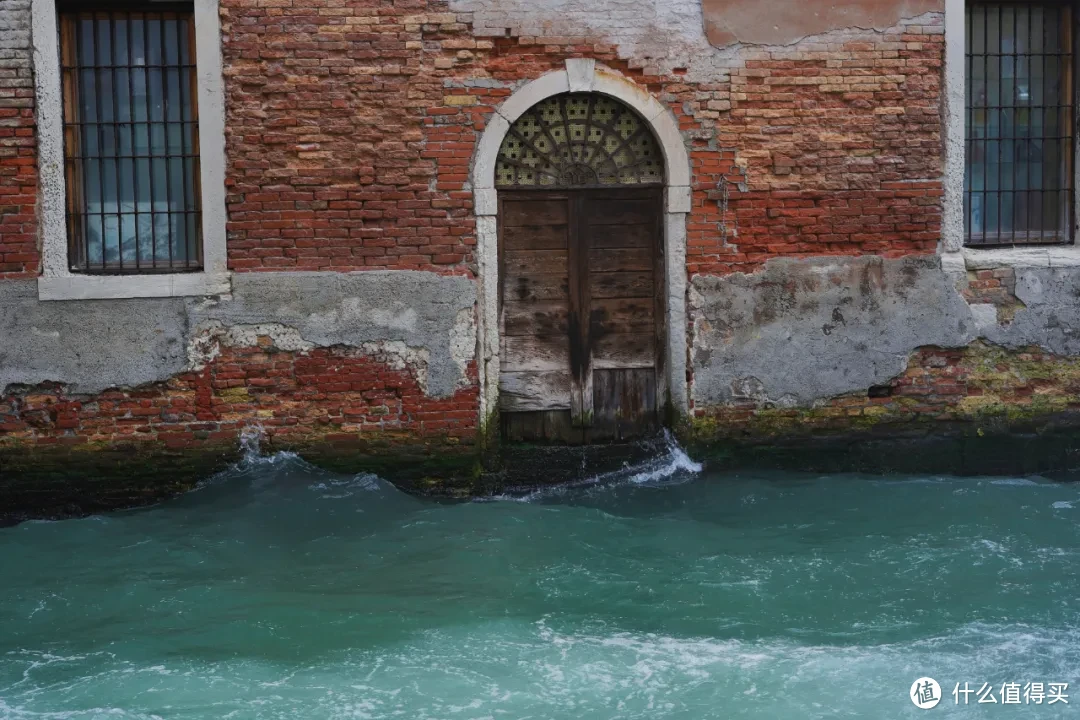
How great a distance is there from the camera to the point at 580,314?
768cm

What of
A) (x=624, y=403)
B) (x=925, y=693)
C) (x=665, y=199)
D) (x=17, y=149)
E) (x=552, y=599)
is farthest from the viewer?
(x=624, y=403)

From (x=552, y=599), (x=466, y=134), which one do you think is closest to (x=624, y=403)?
(x=466, y=134)

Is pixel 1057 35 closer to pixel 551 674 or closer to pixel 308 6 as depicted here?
pixel 308 6

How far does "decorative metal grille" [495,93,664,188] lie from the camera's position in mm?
7512

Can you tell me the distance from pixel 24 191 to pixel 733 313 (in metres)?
4.10

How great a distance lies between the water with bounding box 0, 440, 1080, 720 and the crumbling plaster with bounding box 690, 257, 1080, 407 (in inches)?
22.4

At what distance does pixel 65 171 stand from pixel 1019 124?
18.7ft

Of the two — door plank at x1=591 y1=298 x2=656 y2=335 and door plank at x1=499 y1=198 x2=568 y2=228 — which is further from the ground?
door plank at x1=499 y1=198 x2=568 y2=228

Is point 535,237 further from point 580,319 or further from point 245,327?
point 245,327

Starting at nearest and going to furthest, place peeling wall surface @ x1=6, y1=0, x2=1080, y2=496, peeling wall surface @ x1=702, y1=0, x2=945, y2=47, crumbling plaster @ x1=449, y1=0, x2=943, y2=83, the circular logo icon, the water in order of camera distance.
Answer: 1. the circular logo icon
2. the water
3. peeling wall surface @ x1=6, y1=0, x2=1080, y2=496
4. crumbling plaster @ x1=449, y1=0, x2=943, y2=83
5. peeling wall surface @ x1=702, y1=0, x2=945, y2=47

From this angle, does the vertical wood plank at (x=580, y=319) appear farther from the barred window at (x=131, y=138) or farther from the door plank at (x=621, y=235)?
the barred window at (x=131, y=138)

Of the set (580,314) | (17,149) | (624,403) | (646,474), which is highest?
(17,149)

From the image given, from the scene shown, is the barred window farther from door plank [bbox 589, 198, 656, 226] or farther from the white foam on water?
the white foam on water

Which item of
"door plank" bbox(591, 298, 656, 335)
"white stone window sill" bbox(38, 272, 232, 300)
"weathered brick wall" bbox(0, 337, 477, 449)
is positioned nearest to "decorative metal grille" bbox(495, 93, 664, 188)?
"door plank" bbox(591, 298, 656, 335)
